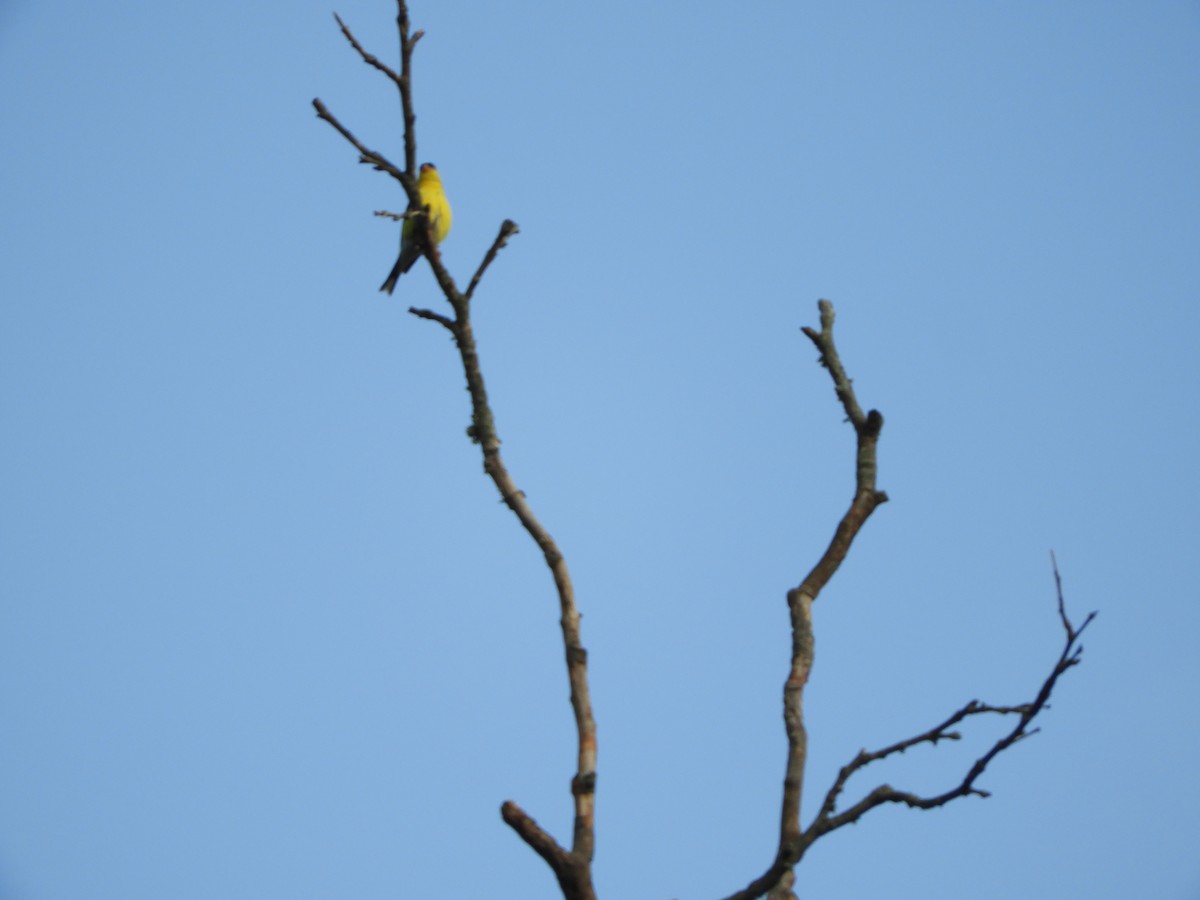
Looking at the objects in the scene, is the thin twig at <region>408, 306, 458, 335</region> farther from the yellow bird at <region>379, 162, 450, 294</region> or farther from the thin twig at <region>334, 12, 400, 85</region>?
the yellow bird at <region>379, 162, 450, 294</region>

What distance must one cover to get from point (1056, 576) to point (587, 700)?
1655mm

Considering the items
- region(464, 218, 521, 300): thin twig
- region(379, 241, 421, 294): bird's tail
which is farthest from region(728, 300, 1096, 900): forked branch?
region(379, 241, 421, 294): bird's tail

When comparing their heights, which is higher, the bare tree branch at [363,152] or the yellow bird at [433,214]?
the yellow bird at [433,214]

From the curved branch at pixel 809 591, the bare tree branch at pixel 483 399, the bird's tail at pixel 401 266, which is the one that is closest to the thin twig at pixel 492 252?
the bare tree branch at pixel 483 399

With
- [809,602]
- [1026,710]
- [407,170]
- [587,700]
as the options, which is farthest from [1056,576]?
[407,170]

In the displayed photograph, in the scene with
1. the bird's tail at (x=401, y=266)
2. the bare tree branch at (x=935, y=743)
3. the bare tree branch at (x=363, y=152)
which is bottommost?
the bare tree branch at (x=935, y=743)

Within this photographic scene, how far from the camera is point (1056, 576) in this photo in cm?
355

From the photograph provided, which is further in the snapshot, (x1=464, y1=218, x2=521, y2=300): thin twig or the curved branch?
(x1=464, y1=218, x2=521, y2=300): thin twig

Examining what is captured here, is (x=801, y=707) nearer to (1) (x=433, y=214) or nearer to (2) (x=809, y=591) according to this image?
(2) (x=809, y=591)

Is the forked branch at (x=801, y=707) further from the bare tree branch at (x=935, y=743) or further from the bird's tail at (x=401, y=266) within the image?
the bird's tail at (x=401, y=266)

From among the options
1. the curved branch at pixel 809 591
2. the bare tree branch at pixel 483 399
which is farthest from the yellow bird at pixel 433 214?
the curved branch at pixel 809 591

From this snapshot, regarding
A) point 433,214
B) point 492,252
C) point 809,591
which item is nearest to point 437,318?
point 492,252

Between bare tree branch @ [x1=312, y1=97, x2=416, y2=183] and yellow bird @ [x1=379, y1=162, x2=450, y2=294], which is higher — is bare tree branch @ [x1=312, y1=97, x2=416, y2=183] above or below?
below

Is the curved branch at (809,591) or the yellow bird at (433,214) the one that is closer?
the curved branch at (809,591)
